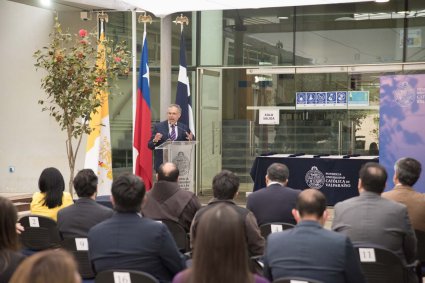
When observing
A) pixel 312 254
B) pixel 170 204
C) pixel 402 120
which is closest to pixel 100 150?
pixel 402 120

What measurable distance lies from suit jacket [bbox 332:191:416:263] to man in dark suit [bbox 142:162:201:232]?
167cm

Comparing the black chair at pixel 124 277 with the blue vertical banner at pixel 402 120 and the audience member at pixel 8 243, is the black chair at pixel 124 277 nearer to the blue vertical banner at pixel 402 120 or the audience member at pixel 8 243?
the audience member at pixel 8 243

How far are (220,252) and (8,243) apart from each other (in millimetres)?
1233

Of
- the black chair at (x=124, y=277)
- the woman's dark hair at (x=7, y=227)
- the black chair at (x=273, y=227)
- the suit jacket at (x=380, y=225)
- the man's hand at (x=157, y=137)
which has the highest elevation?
the man's hand at (x=157, y=137)

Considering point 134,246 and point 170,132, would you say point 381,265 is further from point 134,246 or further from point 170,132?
point 170,132

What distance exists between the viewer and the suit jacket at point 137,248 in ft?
11.8

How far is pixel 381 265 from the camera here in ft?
13.1

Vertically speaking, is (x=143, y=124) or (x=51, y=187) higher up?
(x=143, y=124)

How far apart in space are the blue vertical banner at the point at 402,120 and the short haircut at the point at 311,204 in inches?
214

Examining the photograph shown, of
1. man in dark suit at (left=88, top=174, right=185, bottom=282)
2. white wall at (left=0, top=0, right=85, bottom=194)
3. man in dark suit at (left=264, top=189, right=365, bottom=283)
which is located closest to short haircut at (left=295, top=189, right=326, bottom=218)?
man in dark suit at (left=264, top=189, right=365, bottom=283)

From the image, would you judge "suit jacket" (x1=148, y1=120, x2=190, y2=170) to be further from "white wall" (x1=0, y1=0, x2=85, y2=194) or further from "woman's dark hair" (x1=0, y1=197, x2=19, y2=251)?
"woman's dark hair" (x1=0, y1=197, x2=19, y2=251)

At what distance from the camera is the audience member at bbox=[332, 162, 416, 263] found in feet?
13.8

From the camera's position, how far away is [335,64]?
40.4 feet

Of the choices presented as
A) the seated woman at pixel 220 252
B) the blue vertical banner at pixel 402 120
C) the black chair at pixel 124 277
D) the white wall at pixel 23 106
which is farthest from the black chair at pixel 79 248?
the white wall at pixel 23 106
